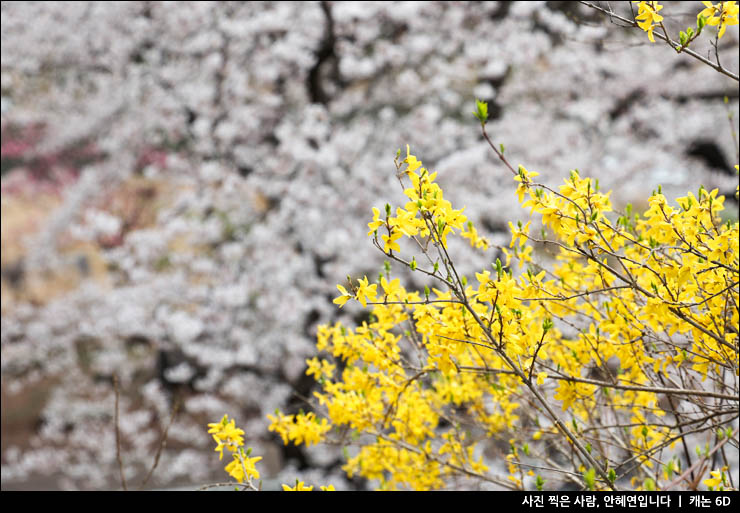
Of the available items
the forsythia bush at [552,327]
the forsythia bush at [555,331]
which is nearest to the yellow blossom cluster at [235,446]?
the forsythia bush at [552,327]

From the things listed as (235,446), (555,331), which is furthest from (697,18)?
(235,446)

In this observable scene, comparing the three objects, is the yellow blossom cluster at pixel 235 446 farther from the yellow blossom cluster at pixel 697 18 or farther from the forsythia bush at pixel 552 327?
the yellow blossom cluster at pixel 697 18

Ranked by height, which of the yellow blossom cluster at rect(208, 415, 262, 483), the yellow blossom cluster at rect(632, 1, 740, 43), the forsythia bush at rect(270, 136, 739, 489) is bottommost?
the yellow blossom cluster at rect(208, 415, 262, 483)

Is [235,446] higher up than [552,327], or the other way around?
[552,327]

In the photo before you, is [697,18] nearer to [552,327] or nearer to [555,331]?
[552,327]

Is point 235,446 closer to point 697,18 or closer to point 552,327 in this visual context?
point 552,327

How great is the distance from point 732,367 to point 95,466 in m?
6.28

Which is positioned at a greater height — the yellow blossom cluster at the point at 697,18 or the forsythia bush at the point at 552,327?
the yellow blossom cluster at the point at 697,18

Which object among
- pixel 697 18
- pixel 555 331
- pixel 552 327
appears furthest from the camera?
pixel 555 331

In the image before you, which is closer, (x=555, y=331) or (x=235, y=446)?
(x=235, y=446)

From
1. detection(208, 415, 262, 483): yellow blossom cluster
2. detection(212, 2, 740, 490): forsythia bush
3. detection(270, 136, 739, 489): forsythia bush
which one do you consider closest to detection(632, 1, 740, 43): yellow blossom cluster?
detection(212, 2, 740, 490): forsythia bush

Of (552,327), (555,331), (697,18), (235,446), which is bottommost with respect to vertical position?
(235,446)

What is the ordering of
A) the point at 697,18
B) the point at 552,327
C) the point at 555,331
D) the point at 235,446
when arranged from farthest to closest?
the point at 555,331
the point at 552,327
the point at 235,446
the point at 697,18

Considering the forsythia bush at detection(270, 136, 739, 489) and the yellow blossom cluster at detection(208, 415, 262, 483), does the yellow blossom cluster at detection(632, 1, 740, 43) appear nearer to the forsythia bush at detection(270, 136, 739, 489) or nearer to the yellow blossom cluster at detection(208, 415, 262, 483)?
the forsythia bush at detection(270, 136, 739, 489)
